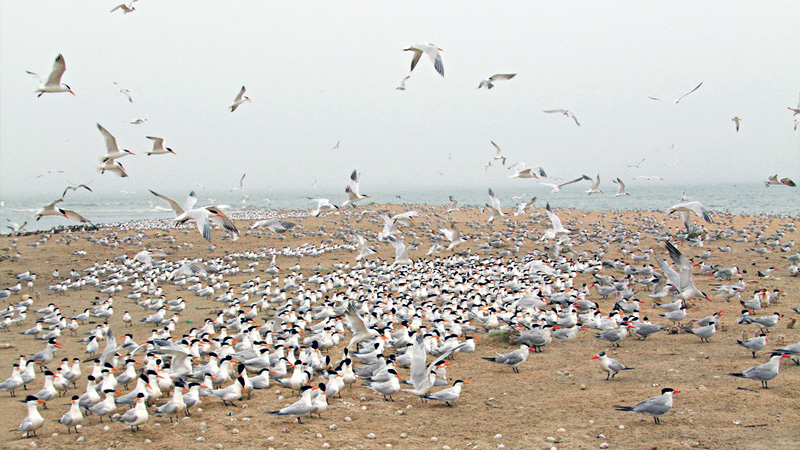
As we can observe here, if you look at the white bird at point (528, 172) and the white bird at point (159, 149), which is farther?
the white bird at point (528, 172)

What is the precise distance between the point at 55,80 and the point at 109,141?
1899 millimetres

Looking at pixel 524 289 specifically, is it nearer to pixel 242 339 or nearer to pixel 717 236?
pixel 242 339

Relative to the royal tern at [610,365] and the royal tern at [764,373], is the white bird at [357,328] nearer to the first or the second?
the royal tern at [610,365]

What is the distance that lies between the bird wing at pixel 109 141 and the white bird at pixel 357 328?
6674mm

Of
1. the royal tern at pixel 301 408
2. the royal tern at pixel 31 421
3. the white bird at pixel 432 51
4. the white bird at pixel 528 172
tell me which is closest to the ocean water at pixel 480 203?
the white bird at pixel 528 172

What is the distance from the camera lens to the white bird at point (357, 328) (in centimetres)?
952

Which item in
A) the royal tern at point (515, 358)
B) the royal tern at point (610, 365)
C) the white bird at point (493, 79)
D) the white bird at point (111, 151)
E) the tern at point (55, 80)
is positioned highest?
the white bird at point (493, 79)

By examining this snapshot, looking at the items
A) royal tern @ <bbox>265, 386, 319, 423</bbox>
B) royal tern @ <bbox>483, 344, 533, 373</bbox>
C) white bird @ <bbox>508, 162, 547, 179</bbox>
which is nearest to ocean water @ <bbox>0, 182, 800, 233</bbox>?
white bird @ <bbox>508, 162, 547, 179</bbox>

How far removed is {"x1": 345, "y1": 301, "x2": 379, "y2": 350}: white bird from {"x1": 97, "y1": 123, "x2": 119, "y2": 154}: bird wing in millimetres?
6674

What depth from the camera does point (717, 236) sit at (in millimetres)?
25266

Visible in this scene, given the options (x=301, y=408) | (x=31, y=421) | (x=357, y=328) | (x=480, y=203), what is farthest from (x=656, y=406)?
(x=480, y=203)

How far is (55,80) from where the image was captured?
967 centimetres

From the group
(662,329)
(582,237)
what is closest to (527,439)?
(662,329)

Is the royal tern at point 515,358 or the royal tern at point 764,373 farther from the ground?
the royal tern at point 764,373
